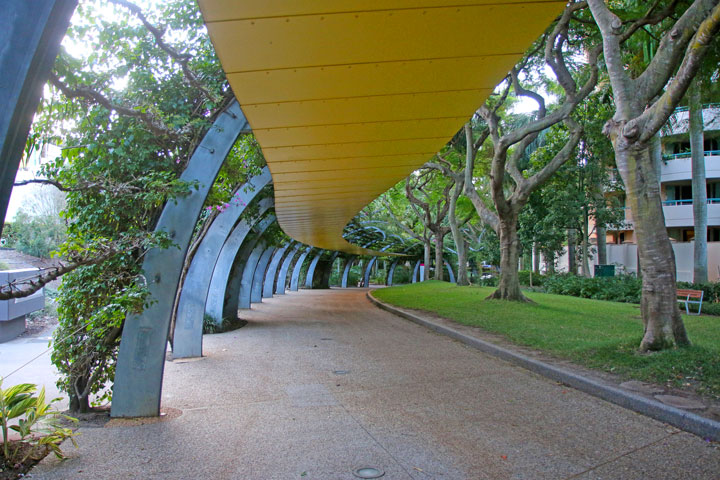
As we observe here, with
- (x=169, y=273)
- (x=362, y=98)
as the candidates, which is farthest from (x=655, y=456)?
(x=169, y=273)

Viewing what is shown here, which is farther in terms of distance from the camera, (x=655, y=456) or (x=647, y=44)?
(x=647, y=44)

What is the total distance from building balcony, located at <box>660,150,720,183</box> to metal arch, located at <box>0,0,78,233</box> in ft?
97.4

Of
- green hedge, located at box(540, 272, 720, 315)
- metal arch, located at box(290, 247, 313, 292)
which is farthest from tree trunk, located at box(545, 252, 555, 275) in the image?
metal arch, located at box(290, 247, 313, 292)

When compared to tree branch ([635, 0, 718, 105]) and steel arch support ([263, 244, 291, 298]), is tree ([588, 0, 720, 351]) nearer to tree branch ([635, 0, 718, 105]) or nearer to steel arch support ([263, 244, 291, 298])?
tree branch ([635, 0, 718, 105])

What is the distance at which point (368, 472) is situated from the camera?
363 cm

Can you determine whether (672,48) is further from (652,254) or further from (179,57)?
(179,57)

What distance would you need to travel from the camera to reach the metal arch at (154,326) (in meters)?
5.05

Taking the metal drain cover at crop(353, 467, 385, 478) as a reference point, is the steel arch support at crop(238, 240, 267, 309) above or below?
above

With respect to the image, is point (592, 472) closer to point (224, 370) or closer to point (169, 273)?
point (169, 273)

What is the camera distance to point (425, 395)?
19.2ft

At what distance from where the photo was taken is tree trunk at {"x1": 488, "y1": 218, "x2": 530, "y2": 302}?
49.7 feet

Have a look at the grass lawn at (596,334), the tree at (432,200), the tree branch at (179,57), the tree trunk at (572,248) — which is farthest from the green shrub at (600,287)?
the tree branch at (179,57)

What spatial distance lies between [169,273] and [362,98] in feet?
8.66

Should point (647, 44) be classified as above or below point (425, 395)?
above
